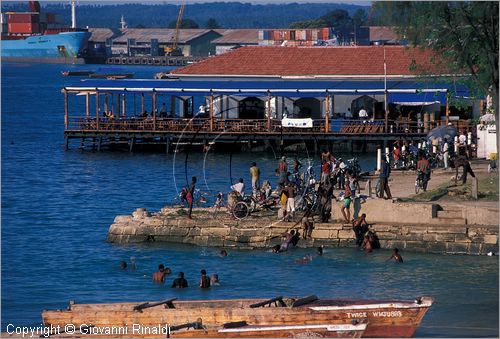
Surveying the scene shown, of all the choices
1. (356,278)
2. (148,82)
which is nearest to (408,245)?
(356,278)

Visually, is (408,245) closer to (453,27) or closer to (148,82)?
(453,27)

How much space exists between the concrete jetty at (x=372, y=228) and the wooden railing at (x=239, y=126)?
67.9ft

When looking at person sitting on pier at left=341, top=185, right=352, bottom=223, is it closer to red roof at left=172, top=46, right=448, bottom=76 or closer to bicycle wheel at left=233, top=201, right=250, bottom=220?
bicycle wheel at left=233, top=201, right=250, bottom=220

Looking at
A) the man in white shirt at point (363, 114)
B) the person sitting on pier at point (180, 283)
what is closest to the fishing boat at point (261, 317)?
Result: the person sitting on pier at point (180, 283)

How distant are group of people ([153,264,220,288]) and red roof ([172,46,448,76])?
38840 millimetres

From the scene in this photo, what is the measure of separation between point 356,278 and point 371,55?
42699 millimetres

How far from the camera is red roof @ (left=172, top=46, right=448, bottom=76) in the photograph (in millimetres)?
71125

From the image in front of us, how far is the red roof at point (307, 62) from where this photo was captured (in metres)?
71.1

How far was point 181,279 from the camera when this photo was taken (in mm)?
31500

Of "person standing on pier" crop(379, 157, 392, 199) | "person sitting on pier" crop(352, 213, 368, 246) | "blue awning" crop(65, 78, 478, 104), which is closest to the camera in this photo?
"person sitting on pier" crop(352, 213, 368, 246)

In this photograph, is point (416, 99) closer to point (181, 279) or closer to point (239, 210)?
point (239, 210)

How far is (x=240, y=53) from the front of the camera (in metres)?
77.2

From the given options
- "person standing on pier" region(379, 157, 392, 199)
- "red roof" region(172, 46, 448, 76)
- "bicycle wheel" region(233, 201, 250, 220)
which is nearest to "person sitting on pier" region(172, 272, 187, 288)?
"bicycle wheel" region(233, 201, 250, 220)

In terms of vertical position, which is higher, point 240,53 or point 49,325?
point 240,53
